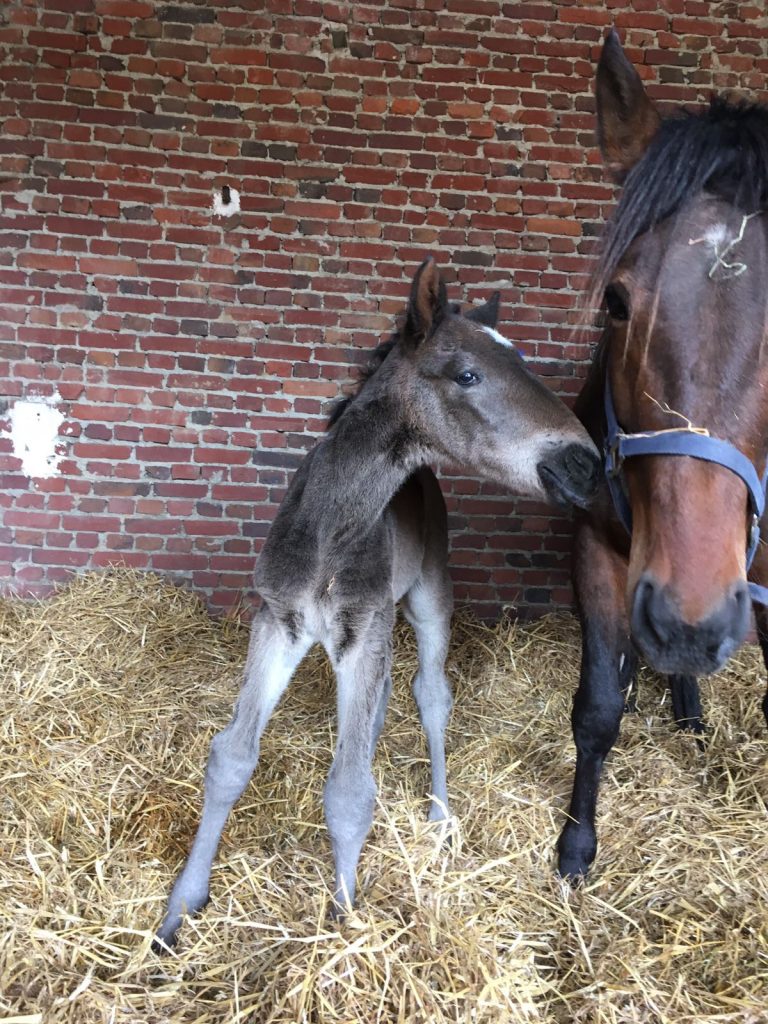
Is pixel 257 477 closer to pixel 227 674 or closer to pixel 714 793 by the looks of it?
pixel 227 674

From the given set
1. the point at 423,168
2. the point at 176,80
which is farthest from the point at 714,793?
the point at 176,80

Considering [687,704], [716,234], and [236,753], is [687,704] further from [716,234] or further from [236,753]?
[716,234]

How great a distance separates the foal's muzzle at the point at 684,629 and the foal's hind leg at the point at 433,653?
5.08 feet

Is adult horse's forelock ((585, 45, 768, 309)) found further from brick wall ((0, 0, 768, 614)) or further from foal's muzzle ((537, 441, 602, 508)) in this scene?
brick wall ((0, 0, 768, 614))

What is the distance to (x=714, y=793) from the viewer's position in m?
3.00

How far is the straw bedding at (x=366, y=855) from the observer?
5.99ft

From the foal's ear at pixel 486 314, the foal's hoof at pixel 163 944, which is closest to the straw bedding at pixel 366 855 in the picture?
the foal's hoof at pixel 163 944

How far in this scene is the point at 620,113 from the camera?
2080mm

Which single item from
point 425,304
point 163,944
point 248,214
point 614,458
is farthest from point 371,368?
point 248,214

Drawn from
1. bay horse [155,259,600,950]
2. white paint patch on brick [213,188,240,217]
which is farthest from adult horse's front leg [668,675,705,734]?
white paint patch on brick [213,188,240,217]

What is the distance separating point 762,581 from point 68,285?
12.8 feet

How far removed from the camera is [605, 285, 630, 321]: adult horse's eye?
1.83m

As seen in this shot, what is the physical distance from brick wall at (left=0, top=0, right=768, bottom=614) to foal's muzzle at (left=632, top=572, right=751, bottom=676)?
10.00 feet

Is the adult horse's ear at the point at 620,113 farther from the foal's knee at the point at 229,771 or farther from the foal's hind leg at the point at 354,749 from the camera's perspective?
the foal's knee at the point at 229,771
